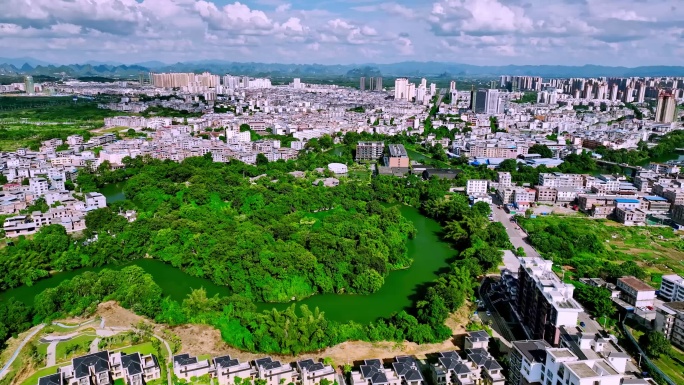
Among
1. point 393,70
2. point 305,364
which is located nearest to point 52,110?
point 305,364

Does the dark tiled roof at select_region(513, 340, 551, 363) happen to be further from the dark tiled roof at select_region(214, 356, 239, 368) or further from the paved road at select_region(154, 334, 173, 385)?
the paved road at select_region(154, 334, 173, 385)

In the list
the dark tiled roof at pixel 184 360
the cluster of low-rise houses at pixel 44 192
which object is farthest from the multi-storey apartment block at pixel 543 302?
the cluster of low-rise houses at pixel 44 192

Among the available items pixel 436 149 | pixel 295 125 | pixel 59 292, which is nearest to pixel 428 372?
pixel 59 292

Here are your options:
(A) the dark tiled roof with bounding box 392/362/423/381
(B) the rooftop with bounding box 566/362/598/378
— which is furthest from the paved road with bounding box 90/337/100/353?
(B) the rooftop with bounding box 566/362/598/378

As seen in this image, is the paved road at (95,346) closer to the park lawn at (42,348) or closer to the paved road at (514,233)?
the park lawn at (42,348)

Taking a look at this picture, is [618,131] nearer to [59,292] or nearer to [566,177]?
[566,177]
